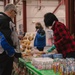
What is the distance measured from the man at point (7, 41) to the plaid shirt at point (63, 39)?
0.73m

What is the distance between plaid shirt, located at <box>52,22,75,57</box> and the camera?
12.1ft

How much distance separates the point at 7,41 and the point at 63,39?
2.96 feet

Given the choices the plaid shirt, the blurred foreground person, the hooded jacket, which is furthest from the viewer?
the blurred foreground person

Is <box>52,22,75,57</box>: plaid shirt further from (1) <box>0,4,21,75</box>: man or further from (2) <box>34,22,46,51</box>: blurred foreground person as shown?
(2) <box>34,22,46,51</box>: blurred foreground person

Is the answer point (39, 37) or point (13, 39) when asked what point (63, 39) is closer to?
point (13, 39)

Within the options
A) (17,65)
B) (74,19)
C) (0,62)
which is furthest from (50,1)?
(0,62)

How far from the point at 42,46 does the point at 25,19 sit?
4229 millimetres

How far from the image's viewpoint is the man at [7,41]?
387cm

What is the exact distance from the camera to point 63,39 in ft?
12.0

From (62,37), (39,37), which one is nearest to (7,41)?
(62,37)

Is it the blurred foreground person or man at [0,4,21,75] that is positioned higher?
man at [0,4,21,75]

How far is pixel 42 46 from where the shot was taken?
348 inches

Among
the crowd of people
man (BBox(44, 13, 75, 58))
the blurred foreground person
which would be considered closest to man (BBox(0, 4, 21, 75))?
the crowd of people

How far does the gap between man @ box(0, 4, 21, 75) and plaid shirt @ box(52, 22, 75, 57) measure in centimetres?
73
